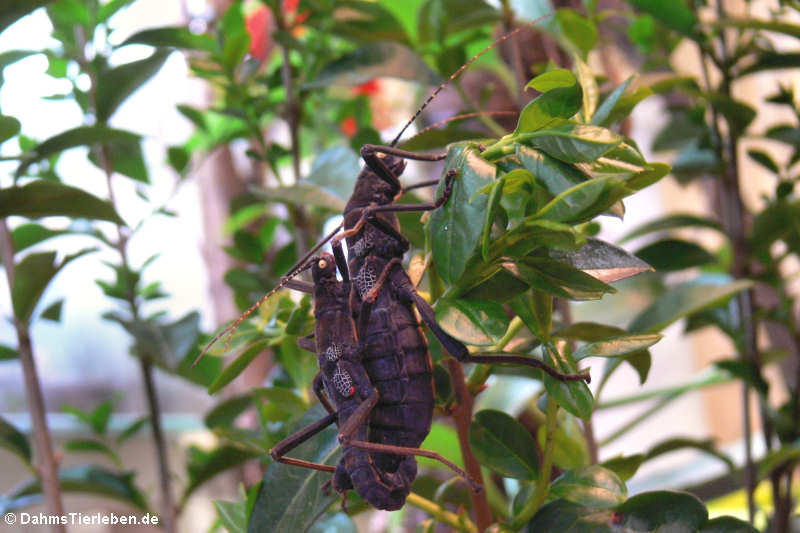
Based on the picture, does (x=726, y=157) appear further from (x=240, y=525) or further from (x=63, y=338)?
(x=63, y=338)

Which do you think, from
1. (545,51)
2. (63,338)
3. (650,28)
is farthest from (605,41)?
(63,338)

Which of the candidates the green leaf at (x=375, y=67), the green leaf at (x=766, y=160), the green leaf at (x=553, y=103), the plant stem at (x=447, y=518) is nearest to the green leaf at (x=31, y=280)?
the green leaf at (x=375, y=67)

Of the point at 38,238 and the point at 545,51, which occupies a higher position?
the point at 545,51

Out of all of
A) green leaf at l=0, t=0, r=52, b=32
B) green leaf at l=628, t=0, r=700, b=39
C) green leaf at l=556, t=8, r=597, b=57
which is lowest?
green leaf at l=556, t=8, r=597, b=57

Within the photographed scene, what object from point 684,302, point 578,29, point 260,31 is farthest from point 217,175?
point 684,302

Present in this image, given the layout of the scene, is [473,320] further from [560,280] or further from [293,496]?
[293,496]

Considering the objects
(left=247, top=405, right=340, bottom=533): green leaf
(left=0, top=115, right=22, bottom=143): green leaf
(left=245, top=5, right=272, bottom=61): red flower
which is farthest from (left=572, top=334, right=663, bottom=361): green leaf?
(left=245, top=5, right=272, bottom=61): red flower

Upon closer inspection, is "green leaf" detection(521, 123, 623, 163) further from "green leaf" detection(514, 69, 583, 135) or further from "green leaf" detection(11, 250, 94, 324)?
"green leaf" detection(11, 250, 94, 324)
